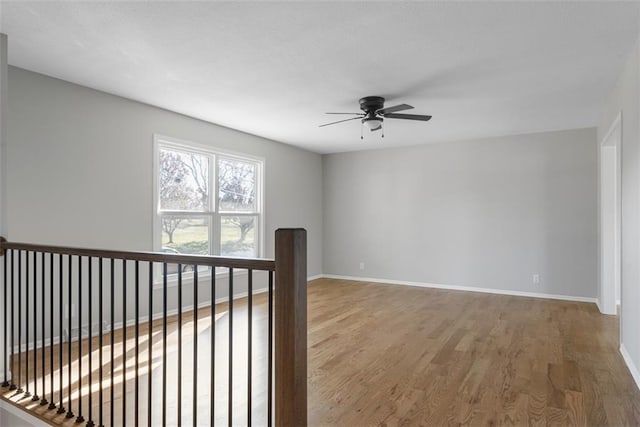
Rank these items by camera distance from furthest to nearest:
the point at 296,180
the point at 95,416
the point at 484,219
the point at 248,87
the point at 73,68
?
the point at 296,180 → the point at 484,219 → the point at 248,87 → the point at 73,68 → the point at 95,416

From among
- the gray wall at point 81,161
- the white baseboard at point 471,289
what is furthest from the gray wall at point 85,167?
the white baseboard at point 471,289

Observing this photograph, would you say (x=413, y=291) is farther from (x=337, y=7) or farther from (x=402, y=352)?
(x=337, y=7)

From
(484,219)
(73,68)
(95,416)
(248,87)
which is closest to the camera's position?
(95,416)

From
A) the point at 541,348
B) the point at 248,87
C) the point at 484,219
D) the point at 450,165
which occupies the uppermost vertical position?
the point at 248,87

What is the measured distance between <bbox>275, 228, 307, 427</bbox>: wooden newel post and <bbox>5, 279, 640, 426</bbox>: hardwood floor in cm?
102

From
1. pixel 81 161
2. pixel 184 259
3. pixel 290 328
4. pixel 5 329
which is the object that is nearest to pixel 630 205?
pixel 290 328

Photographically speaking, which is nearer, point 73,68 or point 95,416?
point 95,416

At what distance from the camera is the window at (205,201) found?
4.45 meters

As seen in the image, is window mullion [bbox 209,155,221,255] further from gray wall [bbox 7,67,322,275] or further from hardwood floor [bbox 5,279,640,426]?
hardwood floor [bbox 5,279,640,426]

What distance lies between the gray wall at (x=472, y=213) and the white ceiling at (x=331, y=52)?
1185 mm

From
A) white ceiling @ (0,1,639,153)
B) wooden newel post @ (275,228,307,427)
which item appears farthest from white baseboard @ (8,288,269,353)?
wooden newel post @ (275,228,307,427)

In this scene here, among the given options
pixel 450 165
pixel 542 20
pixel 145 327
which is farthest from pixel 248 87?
pixel 450 165

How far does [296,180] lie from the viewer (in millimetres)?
6605

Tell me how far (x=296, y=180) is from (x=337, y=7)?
176 inches
